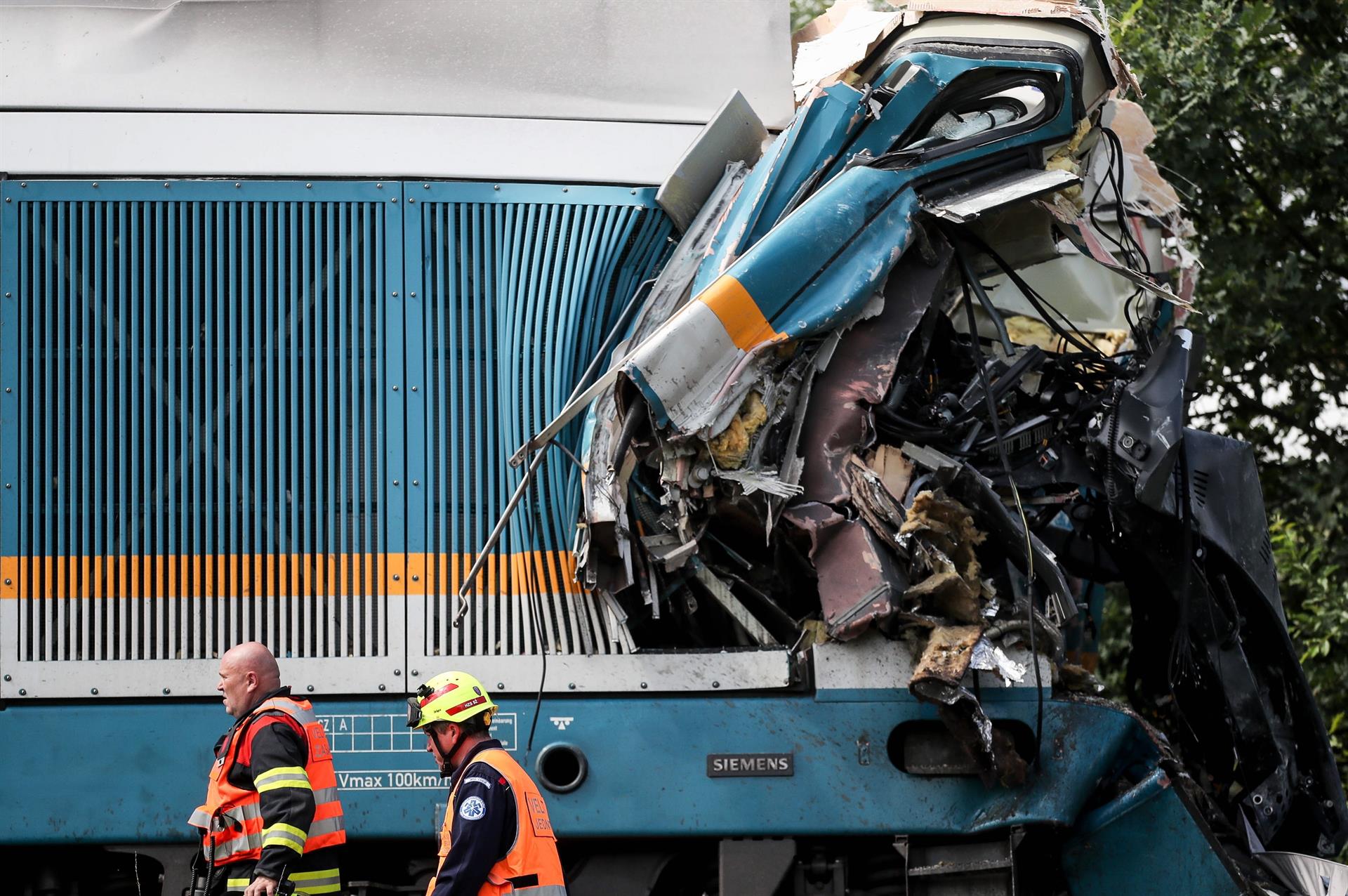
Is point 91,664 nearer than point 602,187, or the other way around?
point 91,664

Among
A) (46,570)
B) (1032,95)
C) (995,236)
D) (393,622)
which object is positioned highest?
(1032,95)

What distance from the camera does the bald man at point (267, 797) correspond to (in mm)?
4465

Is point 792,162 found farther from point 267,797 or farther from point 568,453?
point 267,797

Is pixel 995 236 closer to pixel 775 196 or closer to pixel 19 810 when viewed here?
pixel 775 196

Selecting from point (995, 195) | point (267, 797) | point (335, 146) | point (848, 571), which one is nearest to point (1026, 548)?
point (848, 571)

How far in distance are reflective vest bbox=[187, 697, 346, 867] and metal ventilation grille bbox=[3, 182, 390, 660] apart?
55 cm

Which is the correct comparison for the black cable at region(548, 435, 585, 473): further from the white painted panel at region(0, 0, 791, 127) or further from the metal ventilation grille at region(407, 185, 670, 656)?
the white painted panel at region(0, 0, 791, 127)

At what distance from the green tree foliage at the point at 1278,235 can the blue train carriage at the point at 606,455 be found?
3.28 meters

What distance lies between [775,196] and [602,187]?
0.65 m

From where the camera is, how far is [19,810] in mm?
5043

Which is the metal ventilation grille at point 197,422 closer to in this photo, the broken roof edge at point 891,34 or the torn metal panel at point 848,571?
the torn metal panel at point 848,571

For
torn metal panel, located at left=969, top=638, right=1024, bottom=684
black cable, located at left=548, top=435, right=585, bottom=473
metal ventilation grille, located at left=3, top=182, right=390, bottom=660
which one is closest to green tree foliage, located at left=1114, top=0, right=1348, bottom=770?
torn metal panel, located at left=969, top=638, right=1024, bottom=684

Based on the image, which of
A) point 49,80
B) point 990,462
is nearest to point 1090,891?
point 990,462

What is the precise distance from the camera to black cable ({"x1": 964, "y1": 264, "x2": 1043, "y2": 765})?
5.05 metres
